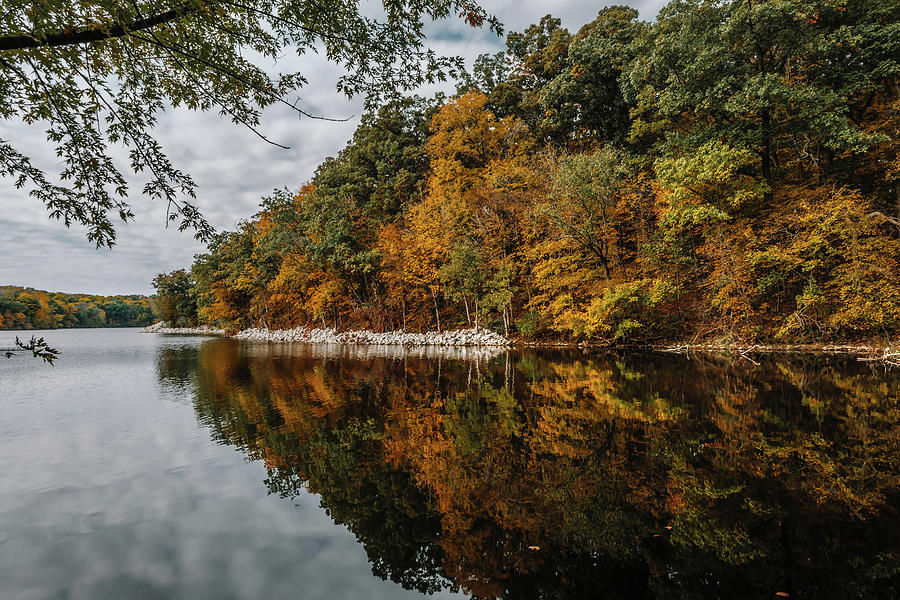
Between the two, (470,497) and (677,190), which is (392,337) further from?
(470,497)

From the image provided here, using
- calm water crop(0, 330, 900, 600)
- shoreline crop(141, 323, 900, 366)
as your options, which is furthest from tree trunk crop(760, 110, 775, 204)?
calm water crop(0, 330, 900, 600)

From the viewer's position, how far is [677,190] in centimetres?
1542

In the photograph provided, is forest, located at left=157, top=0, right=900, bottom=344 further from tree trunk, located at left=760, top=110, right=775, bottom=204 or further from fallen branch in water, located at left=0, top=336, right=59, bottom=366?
fallen branch in water, located at left=0, top=336, right=59, bottom=366

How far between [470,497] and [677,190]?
52.0 feet

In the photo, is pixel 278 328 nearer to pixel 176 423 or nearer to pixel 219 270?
pixel 219 270

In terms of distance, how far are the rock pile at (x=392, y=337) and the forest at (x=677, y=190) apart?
1.18 m

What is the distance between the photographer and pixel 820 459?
473cm

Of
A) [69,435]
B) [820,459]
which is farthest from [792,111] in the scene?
[69,435]

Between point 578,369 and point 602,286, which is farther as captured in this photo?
point 602,286

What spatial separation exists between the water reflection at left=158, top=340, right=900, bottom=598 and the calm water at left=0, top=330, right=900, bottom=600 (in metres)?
0.02

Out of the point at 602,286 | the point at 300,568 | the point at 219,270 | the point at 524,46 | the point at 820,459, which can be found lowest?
the point at 300,568

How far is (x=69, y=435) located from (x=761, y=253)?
67.6 ft

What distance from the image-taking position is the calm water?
3008 mm

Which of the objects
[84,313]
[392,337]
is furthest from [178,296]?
[392,337]
